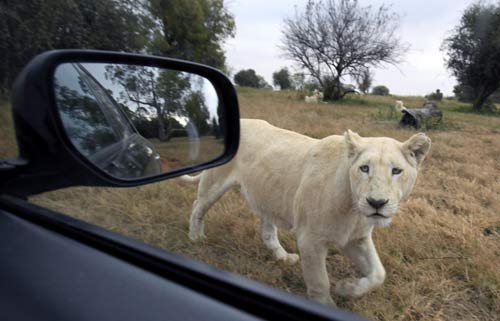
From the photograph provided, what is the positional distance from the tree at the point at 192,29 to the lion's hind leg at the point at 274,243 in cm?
530

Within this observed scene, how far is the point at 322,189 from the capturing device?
246 cm

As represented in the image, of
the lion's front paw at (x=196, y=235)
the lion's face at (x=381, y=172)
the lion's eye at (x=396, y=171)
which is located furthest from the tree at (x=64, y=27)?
the lion's eye at (x=396, y=171)

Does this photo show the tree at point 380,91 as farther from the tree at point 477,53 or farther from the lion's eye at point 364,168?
the lion's eye at point 364,168

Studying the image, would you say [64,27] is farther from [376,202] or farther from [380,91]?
[380,91]

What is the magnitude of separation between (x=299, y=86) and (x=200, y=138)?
17.8 m

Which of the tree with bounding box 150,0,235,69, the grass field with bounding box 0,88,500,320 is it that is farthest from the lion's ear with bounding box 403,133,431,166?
the tree with bounding box 150,0,235,69

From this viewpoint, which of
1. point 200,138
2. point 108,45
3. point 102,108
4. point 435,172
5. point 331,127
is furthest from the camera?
point 331,127

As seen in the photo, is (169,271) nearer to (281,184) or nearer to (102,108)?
(102,108)

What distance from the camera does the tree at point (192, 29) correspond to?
914cm

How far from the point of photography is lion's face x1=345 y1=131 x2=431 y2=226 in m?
1.97

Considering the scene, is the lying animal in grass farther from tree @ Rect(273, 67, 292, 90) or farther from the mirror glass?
tree @ Rect(273, 67, 292, 90)

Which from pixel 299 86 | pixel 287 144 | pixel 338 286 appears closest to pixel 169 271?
pixel 338 286

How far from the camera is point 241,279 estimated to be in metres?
1.05

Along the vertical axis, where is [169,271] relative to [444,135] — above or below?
above
